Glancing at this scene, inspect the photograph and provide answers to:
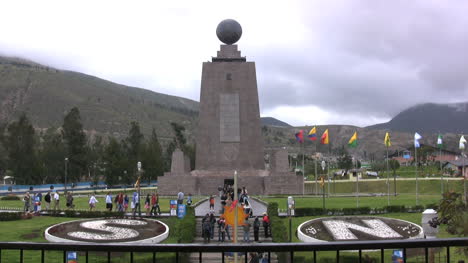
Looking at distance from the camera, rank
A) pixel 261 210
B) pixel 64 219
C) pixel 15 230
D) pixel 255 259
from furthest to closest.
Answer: pixel 261 210
pixel 64 219
pixel 15 230
pixel 255 259

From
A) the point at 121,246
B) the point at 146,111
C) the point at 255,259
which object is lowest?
the point at 255,259

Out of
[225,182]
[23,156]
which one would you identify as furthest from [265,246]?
[23,156]

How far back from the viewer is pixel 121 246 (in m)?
3.11

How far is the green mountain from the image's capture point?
143 m

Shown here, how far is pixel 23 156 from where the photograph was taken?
53.6m

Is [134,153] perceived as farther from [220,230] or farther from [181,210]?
[220,230]

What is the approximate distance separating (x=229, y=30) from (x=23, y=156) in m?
26.9

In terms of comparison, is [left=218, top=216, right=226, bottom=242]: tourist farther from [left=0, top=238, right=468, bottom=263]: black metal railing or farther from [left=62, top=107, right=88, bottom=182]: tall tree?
[left=62, top=107, right=88, bottom=182]: tall tree

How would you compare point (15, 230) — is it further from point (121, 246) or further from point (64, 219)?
point (121, 246)

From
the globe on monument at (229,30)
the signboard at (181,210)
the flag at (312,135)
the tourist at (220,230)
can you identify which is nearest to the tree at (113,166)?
the globe on monument at (229,30)

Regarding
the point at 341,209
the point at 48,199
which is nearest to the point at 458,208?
the point at 341,209

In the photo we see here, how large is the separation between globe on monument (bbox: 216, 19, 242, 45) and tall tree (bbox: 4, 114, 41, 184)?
25256 millimetres

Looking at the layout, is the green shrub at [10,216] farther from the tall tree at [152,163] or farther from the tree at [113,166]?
the tall tree at [152,163]

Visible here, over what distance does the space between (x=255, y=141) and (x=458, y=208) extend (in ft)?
101
